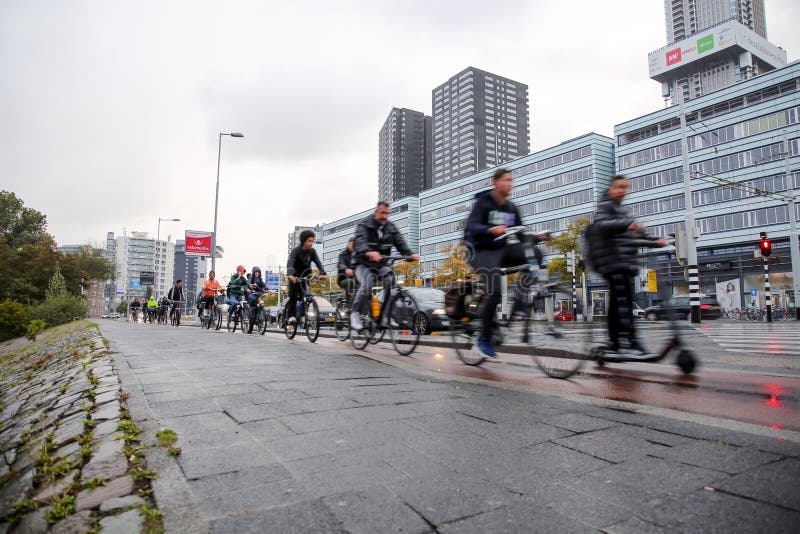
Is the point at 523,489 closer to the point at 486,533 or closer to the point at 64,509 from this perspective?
the point at 486,533

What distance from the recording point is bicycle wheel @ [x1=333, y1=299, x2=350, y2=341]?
27.9 feet

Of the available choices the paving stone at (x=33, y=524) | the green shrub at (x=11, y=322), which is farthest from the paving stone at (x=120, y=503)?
the green shrub at (x=11, y=322)

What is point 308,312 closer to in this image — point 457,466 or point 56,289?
point 457,466

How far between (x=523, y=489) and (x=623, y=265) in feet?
11.6

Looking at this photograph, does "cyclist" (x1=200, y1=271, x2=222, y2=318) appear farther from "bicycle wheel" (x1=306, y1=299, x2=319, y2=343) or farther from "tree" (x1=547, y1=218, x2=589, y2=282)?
"tree" (x1=547, y1=218, x2=589, y2=282)

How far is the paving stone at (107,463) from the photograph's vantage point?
1.98 m

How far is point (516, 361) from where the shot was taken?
6410mm

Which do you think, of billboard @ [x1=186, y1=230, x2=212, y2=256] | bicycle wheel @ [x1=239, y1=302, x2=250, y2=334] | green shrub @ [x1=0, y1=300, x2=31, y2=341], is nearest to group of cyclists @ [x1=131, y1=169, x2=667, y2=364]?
bicycle wheel @ [x1=239, y1=302, x2=250, y2=334]

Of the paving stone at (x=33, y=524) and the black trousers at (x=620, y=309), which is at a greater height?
the black trousers at (x=620, y=309)

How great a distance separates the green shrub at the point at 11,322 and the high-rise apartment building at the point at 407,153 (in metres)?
156

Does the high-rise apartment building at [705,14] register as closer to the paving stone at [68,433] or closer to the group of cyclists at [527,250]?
the group of cyclists at [527,250]

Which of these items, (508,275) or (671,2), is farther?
(671,2)

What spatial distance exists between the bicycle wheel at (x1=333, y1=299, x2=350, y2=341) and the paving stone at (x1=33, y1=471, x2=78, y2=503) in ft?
20.5

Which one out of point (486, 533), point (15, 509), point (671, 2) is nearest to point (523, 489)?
point (486, 533)
